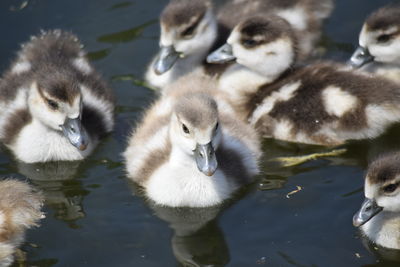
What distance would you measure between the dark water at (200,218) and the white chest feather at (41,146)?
76 millimetres

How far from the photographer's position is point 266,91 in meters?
5.90

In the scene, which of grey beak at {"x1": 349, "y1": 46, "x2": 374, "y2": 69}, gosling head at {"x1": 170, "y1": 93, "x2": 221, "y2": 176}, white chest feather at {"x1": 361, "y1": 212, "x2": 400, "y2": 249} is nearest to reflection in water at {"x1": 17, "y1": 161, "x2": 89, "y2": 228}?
gosling head at {"x1": 170, "y1": 93, "x2": 221, "y2": 176}

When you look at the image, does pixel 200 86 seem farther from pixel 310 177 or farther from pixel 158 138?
pixel 310 177

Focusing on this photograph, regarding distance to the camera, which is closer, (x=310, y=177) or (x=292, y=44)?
(x=310, y=177)

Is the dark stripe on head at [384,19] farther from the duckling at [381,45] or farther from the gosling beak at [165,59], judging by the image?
the gosling beak at [165,59]

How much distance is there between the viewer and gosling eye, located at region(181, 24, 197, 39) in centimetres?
626

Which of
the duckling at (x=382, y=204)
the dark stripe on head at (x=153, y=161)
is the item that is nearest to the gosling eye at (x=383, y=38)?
the duckling at (x=382, y=204)

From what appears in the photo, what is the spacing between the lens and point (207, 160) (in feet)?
15.9

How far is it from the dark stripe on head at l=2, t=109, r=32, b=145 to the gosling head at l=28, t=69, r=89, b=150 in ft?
0.48

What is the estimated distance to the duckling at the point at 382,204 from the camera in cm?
461

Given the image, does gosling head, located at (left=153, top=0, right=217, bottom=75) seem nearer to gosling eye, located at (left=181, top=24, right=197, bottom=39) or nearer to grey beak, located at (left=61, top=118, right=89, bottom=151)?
gosling eye, located at (left=181, top=24, right=197, bottom=39)

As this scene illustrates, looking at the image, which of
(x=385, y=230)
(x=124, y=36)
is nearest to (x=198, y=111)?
(x=385, y=230)

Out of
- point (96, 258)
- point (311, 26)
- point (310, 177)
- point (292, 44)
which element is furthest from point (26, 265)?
point (311, 26)

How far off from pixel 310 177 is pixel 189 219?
2.88ft
